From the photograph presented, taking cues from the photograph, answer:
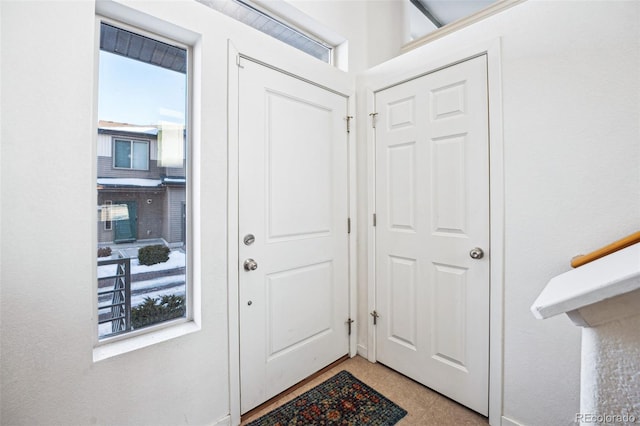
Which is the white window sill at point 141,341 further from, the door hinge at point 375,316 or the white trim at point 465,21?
the white trim at point 465,21

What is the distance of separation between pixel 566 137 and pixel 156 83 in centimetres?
198

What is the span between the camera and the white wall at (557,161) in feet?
3.96

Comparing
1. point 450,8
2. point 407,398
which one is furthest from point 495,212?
point 450,8

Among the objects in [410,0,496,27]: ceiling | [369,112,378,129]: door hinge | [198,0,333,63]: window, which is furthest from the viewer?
[369,112,378,129]: door hinge

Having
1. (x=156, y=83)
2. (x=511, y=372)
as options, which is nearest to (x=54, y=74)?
(x=156, y=83)

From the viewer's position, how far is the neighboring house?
52.3 inches

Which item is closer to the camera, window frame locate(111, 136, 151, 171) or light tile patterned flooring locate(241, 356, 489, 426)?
window frame locate(111, 136, 151, 171)

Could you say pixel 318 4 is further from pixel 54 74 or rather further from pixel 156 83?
pixel 54 74

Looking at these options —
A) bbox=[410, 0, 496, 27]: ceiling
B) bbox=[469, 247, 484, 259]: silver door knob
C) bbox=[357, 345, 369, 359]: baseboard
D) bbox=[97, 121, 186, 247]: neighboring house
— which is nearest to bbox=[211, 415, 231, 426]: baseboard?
bbox=[97, 121, 186, 247]: neighboring house

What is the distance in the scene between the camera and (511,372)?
150 cm

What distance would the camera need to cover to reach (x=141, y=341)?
134cm

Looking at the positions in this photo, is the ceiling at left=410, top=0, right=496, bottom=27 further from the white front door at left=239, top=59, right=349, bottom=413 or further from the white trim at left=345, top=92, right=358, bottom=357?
the white front door at left=239, top=59, right=349, bottom=413

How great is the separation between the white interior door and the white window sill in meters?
1.29

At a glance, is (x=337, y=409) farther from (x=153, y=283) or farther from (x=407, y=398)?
(x=153, y=283)
